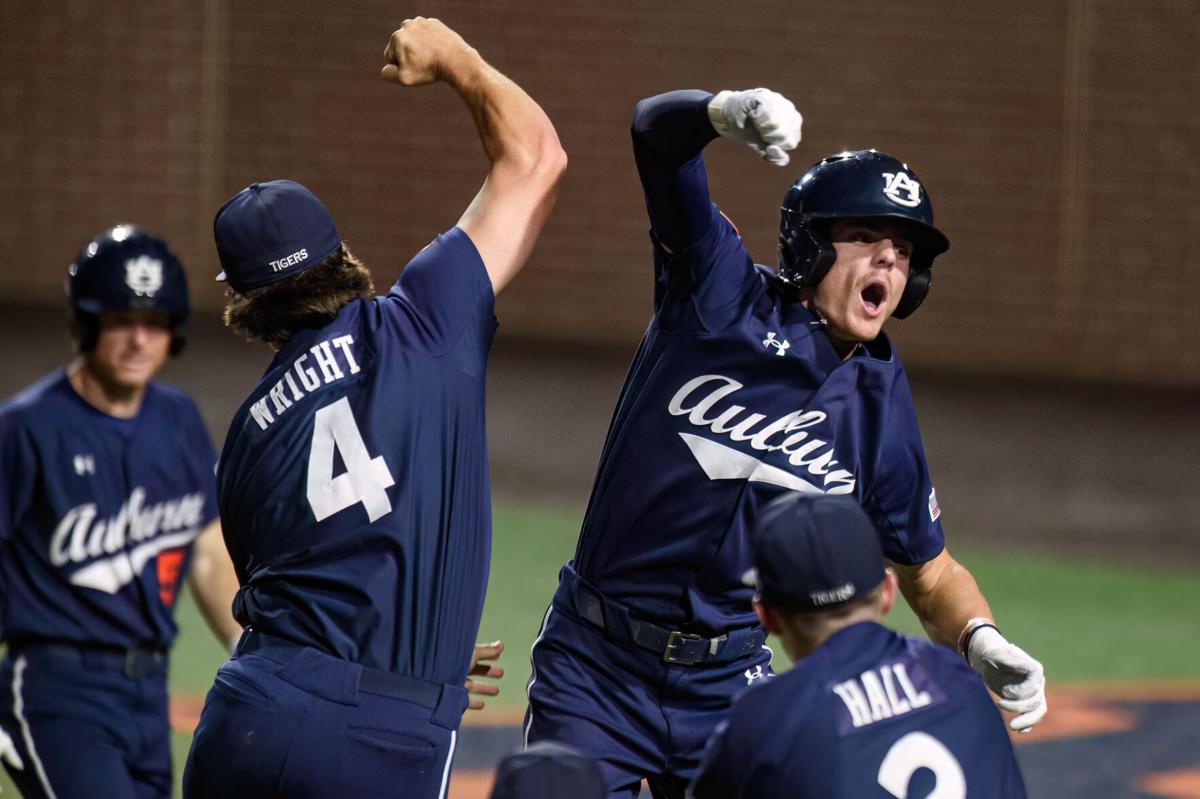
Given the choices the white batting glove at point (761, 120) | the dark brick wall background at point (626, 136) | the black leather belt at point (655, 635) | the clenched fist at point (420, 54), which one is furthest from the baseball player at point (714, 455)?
the dark brick wall background at point (626, 136)

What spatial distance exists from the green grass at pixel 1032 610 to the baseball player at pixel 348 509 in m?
3.95

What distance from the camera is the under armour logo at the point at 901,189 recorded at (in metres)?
4.39

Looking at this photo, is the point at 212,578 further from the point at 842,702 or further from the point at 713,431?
the point at 842,702

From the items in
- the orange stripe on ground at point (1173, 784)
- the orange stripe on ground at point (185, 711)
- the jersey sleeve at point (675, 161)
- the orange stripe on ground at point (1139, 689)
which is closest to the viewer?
the jersey sleeve at point (675, 161)

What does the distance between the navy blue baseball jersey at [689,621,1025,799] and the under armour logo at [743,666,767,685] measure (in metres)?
1.44

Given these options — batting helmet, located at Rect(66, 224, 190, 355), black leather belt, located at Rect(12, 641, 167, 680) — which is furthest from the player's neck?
black leather belt, located at Rect(12, 641, 167, 680)

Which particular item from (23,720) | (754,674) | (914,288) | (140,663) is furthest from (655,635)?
(23,720)

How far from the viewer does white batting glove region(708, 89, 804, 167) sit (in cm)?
379

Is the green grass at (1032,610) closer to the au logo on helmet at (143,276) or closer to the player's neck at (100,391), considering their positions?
the player's neck at (100,391)

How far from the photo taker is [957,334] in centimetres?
1270

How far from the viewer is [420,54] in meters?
4.14

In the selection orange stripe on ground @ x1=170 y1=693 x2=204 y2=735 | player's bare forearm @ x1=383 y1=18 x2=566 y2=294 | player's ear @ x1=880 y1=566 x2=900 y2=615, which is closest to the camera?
player's ear @ x1=880 y1=566 x2=900 y2=615

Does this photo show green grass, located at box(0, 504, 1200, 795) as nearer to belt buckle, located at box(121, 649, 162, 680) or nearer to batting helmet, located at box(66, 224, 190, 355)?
belt buckle, located at box(121, 649, 162, 680)

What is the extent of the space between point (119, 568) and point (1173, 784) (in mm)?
4876
